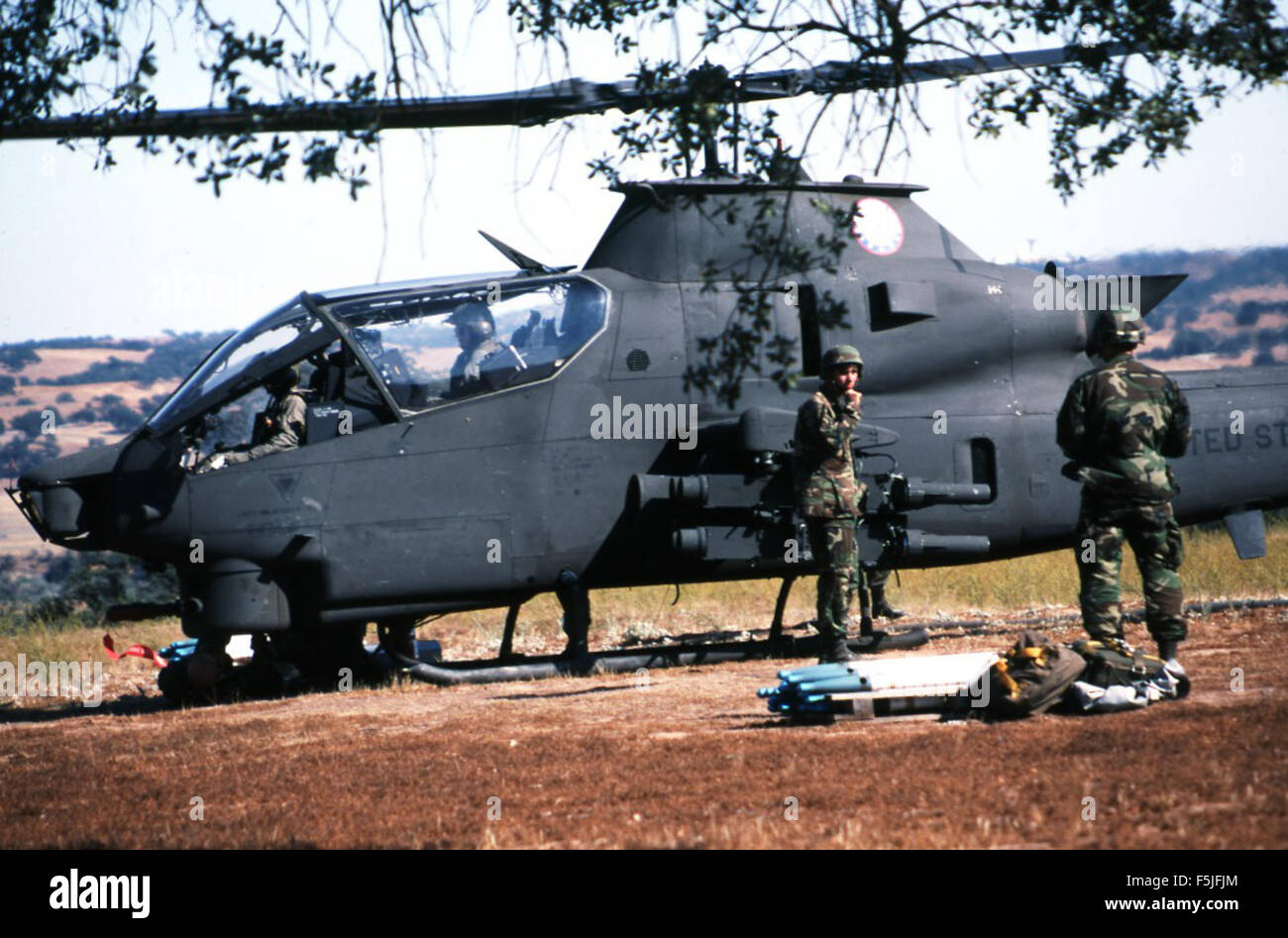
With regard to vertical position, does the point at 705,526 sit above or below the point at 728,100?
below

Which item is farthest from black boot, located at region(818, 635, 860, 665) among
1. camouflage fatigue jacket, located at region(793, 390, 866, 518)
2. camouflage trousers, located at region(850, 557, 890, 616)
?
camouflage fatigue jacket, located at region(793, 390, 866, 518)

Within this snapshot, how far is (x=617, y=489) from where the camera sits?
11914mm

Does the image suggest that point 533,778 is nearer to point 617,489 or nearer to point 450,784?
point 450,784

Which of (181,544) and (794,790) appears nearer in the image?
(794,790)

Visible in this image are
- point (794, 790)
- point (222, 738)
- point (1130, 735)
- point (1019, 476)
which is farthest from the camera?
point (1019, 476)

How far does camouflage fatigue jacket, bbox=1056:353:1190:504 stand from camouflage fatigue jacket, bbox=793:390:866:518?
188 centimetres

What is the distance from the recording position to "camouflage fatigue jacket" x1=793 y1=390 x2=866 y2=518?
35.1 feet

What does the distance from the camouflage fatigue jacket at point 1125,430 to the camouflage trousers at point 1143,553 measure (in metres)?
0.09

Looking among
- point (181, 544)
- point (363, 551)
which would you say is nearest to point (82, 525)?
point (181, 544)

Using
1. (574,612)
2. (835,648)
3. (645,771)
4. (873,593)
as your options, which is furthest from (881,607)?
(645,771)

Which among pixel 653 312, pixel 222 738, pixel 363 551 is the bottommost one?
pixel 222 738

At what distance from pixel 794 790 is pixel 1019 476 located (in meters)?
6.66

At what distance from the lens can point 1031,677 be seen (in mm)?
8297
